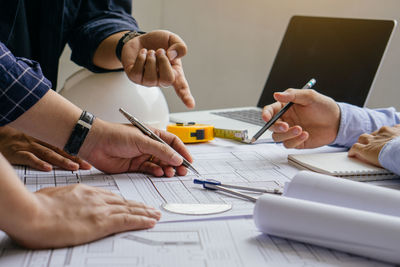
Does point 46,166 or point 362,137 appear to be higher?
point 362,137

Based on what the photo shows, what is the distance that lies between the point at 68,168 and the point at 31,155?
71mm

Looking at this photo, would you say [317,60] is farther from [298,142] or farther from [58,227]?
[58,227]

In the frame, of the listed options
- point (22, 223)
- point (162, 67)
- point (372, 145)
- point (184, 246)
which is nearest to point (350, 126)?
point (372, 145)

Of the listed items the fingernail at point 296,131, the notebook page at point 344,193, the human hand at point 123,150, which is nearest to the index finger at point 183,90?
the human hand at point 123,150

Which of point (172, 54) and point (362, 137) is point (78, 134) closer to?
point (172, 54)

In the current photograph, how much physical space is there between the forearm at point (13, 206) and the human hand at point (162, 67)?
452 mm

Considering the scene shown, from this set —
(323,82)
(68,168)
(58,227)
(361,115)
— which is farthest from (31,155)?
(323,82)

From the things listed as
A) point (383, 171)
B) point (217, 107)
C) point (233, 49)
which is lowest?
point (217, 107)

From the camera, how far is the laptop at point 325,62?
1.32m

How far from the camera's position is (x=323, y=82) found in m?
1.42

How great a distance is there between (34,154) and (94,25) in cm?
53

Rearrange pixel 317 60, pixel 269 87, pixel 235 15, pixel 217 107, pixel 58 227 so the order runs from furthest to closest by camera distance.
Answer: pixel 217 107
pixel 235 15
pixel 269 87
pixel 317 60
pixel 58 227

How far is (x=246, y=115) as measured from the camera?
142 centimetres

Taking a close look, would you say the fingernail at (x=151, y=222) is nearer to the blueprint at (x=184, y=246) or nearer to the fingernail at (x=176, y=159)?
the blueprint at (x=184, y=246)
